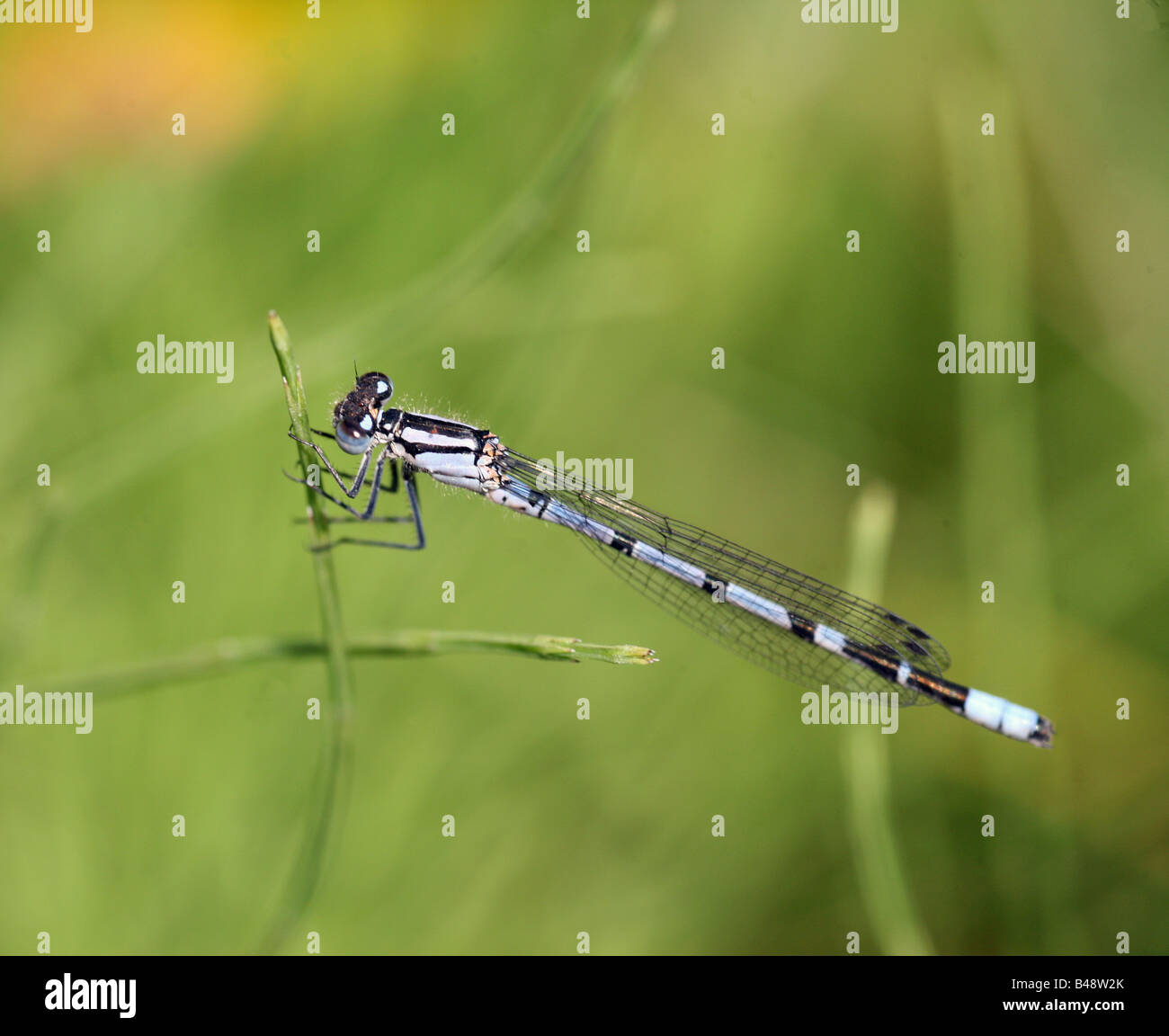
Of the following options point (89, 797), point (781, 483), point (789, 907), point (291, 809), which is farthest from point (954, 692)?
point (89, 797)

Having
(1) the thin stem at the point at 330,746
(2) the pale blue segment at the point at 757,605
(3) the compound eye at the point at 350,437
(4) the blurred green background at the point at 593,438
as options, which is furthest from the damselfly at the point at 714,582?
(1) the thin stem at the point at 330,746

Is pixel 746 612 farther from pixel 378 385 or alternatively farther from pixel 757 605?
pixel 378 385

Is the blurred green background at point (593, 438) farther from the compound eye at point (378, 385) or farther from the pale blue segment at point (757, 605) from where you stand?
the pale blue segment at point (757, 605)

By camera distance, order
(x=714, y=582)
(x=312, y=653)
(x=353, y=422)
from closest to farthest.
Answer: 1. (x=312, y=653)
2. (x=353, y=422)
3. (x=714, y=582)


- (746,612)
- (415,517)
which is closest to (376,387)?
(415,517)

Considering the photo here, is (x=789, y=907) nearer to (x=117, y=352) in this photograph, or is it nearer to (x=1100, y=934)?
(x=1100, y=934)

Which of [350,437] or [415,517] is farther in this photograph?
[415,517]

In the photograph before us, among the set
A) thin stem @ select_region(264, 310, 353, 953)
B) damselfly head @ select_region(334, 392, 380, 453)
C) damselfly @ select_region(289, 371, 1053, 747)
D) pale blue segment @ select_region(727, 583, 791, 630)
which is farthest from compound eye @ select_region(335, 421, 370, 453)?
pale blue segment @ select_region(727, 583, 791, 630)
